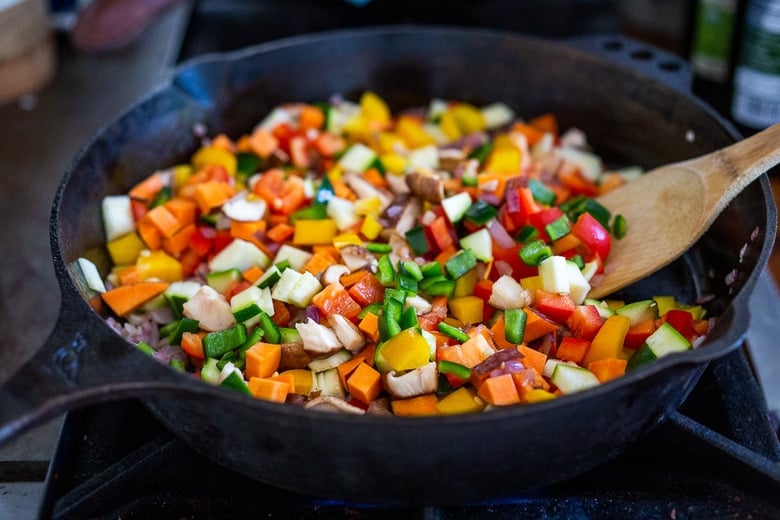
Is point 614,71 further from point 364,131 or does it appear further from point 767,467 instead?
point 767,467

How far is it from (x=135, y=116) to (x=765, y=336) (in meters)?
1.14

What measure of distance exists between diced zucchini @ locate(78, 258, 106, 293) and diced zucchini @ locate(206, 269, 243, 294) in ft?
0.53

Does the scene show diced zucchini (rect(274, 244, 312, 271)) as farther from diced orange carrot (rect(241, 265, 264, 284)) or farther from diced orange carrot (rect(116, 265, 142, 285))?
diced orange carrot (rect(116, 265, 142, 285))

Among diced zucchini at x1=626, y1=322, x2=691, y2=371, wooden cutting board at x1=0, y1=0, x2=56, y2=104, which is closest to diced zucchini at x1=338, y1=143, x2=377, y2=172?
diced zucchini at x1=626, y1=322, x2=691, y2=371

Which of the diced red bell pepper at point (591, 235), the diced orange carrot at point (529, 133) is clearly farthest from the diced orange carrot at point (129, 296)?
the diced orange carrot at point (529, 133)

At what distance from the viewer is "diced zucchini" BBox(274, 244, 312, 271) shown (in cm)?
128

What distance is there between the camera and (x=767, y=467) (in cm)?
95

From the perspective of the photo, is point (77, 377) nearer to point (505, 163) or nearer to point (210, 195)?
point (210, 195)

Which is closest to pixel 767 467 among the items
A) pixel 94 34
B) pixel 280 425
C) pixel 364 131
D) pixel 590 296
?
pixel 590 296

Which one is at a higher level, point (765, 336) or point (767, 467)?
point (767, 467)

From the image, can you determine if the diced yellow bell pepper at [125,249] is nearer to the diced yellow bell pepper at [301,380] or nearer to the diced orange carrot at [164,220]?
the diced orange carrot at [164,220]

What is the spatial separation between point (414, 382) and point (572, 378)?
198 millimetres

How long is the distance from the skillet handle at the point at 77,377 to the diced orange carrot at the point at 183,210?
475mm

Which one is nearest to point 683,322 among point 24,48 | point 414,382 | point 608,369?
point 608,369
